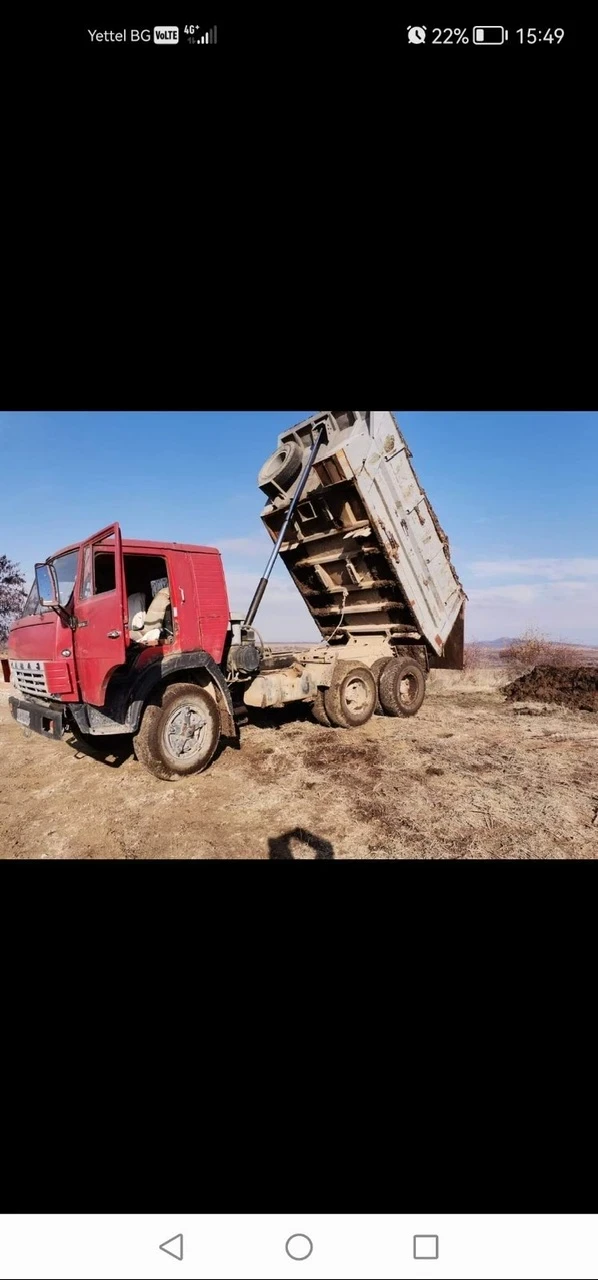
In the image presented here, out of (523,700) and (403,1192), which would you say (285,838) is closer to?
(403,1192)

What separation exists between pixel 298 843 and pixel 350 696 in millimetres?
2834

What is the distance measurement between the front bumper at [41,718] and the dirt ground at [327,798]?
590mm

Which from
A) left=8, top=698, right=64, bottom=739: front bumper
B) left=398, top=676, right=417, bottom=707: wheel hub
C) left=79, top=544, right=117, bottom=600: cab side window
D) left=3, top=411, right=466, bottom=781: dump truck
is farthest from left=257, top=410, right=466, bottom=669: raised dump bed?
left=8, top=698, right=64, bottom=739: front bumper

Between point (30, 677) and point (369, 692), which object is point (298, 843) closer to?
point (30, 677)

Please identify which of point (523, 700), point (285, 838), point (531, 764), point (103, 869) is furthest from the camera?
point (523, 700)

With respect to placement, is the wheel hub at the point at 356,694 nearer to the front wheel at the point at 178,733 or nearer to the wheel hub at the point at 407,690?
the wheel hub at the point at 407,690

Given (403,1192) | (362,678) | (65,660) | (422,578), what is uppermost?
(422,578)

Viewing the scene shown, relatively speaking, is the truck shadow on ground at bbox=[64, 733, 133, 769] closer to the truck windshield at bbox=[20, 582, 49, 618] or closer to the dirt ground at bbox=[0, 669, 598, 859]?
the dirt ground at bbox=[0, 669, 598, 859]

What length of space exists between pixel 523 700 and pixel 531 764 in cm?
334

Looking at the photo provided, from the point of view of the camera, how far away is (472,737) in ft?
16.4

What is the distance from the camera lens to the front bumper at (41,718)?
355 cm

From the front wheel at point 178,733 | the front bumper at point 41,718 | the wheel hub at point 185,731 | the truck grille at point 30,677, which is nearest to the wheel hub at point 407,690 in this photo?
the front wheel at point 178,733

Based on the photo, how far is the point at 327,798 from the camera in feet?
11.4
